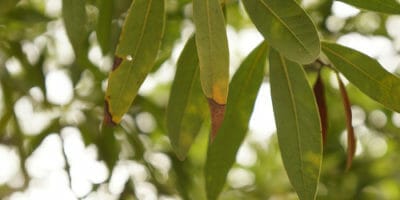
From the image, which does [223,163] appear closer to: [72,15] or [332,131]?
[72,15]

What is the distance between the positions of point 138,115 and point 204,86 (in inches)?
40.5

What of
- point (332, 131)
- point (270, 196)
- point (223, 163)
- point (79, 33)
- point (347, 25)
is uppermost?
point (79, 33)

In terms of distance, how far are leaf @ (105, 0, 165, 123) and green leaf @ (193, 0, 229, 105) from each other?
4.0 inches

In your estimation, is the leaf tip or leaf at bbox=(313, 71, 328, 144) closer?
the leaf tip

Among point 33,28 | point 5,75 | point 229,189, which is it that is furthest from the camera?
point 229,189

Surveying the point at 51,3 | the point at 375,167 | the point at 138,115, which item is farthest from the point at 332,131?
the point at 51,3

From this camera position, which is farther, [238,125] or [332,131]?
[332,131]

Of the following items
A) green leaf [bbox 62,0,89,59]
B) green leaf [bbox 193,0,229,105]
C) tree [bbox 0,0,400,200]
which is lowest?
tree [bbox 0,0,400,200]

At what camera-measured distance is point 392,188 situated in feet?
7.19

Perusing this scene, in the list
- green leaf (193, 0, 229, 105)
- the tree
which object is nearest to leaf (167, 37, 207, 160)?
the tree

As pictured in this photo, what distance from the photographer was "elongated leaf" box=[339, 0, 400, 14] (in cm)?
117

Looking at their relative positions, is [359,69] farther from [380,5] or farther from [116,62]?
[116,62]

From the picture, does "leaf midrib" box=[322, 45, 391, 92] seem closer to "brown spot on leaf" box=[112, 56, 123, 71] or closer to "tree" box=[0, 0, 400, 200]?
"tree" box=[0, 0, 400, 200]

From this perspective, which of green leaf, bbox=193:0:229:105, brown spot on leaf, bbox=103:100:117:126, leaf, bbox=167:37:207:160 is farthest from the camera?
leaf, bbox=167:37:207:160
